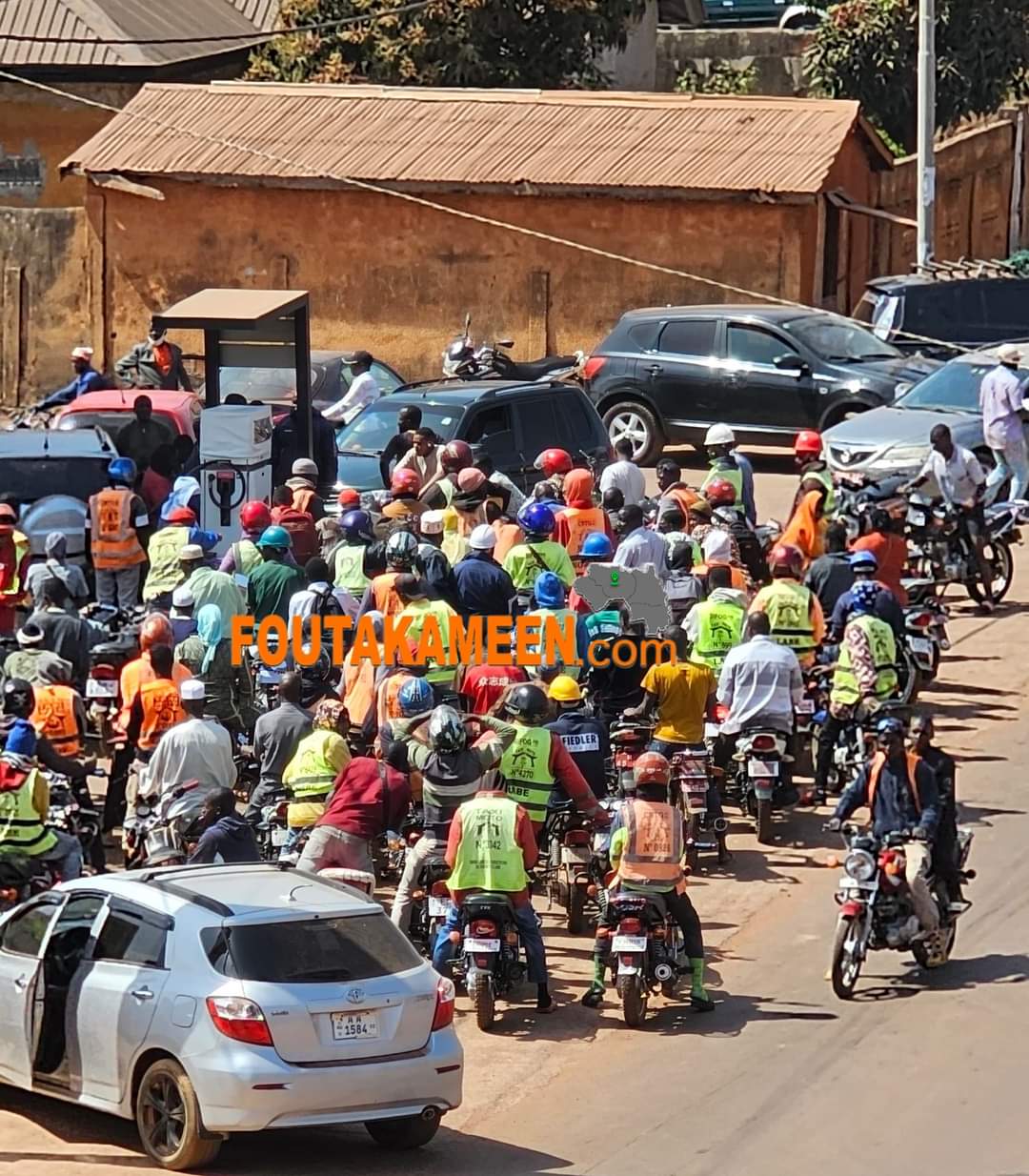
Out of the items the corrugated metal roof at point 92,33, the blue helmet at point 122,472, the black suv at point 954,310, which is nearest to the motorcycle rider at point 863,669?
the blue helmet at point 122,472

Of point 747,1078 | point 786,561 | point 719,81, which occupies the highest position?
point 719,81

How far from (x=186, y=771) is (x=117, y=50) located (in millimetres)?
28272

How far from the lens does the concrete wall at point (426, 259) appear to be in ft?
107

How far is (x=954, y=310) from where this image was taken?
3125 cm

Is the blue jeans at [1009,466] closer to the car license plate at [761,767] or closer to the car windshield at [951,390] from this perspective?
the car windshield at [951,390]

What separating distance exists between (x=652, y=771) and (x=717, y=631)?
377 centimetres

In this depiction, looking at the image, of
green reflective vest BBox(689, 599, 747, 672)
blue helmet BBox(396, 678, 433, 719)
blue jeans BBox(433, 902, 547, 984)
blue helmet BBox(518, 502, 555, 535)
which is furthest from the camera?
blue helmet BBox(518, 502, 555, 535)

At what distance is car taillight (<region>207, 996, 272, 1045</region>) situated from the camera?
11000 millimetres

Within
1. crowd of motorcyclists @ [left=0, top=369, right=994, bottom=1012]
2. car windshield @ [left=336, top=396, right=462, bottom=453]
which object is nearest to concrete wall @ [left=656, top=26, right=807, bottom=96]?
car windshield @ [left=336, top=396, right=462, bottom=453]

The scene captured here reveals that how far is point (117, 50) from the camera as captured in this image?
40.9m

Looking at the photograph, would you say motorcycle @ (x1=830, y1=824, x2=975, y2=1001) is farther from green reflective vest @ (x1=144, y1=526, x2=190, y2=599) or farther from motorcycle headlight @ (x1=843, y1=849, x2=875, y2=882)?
green reflective vest @ (x1=144, y1=526, x2=190, y2=599)

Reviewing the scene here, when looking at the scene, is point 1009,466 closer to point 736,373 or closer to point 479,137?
point 736,373

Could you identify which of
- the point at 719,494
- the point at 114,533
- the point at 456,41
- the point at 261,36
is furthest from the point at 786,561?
the point at 261,36

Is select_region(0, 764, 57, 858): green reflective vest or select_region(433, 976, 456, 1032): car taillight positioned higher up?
select_region(0, 764, 57, 858): green reflective vest
